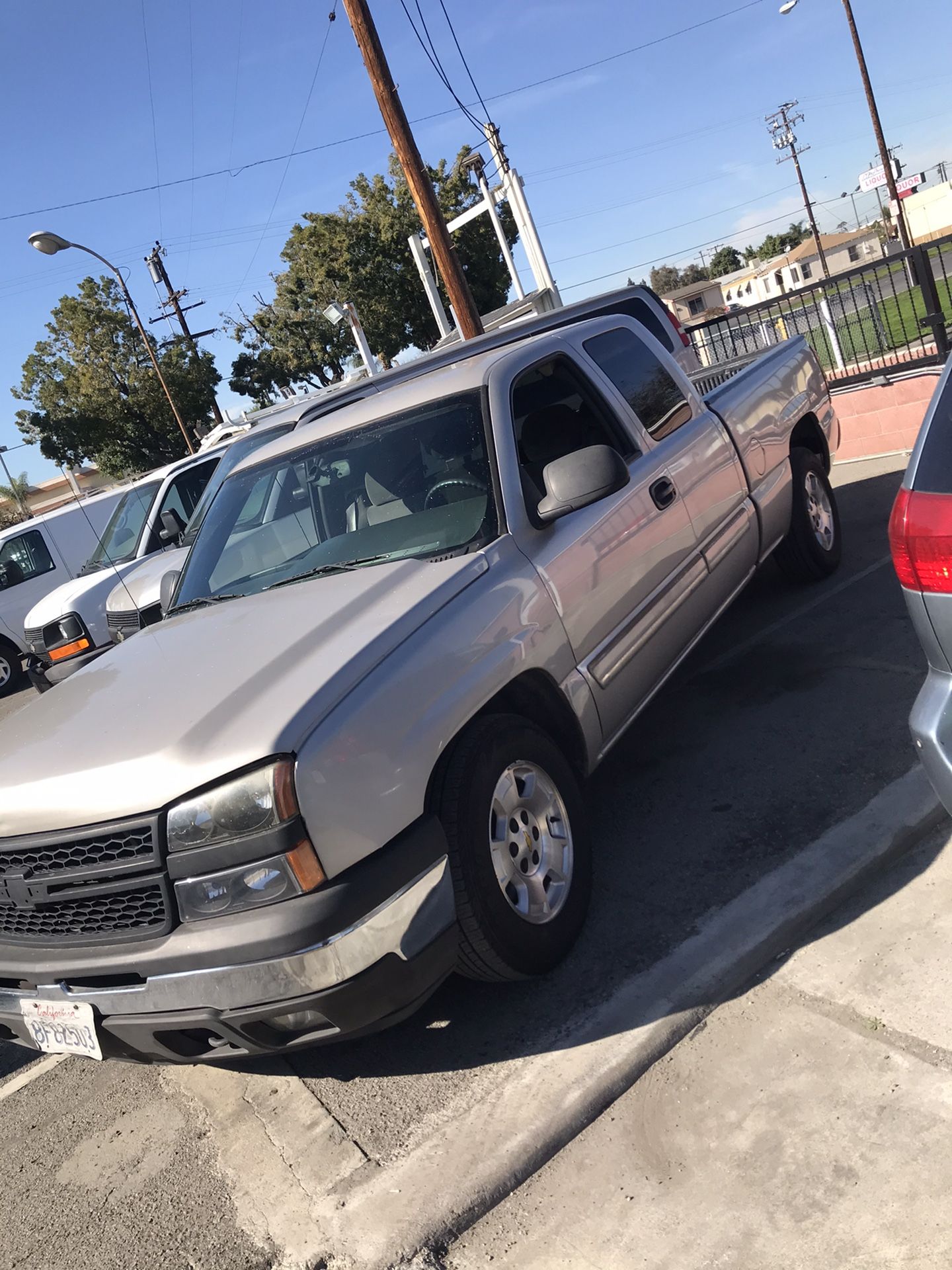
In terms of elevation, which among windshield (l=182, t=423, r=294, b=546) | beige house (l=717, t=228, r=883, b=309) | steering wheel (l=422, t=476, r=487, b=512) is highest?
windshield (l=182, t=423, r=294, b=546)

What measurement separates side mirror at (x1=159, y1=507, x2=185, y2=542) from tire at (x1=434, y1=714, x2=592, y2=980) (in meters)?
7.36

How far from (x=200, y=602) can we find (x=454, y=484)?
115 cm

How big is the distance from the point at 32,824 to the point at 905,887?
262 centimetres

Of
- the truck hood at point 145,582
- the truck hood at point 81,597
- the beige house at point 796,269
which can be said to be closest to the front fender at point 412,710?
the truck hood at point 145,582

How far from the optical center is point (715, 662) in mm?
5961

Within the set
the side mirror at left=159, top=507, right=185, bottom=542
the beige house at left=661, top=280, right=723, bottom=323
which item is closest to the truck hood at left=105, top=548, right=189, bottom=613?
the side mirror at left=159, top=507, right=185, bottom=542

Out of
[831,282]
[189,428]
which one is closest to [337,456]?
[831,282]

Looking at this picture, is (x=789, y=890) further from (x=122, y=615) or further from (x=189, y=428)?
(x=189, y=428)

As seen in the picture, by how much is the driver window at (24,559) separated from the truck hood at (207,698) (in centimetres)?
1245

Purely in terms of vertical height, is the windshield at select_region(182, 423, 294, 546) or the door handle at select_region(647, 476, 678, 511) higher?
the windshield at select_region(182, 423, 294, 546)

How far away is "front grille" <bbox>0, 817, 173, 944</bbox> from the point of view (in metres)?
2.84

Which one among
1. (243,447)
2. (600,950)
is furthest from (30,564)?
(600,950)

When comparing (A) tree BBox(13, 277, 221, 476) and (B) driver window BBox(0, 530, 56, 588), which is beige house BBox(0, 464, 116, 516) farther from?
(B) driver window BBox(0, 530, 56, 588)

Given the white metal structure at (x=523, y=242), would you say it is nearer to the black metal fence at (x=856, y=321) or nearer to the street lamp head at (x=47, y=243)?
the black metal fence at (x=856, y=321)
